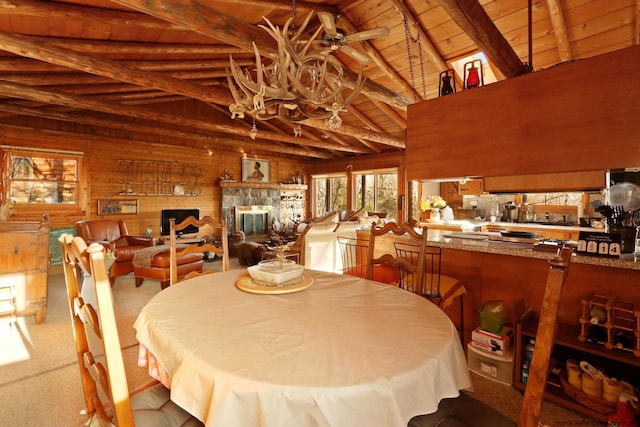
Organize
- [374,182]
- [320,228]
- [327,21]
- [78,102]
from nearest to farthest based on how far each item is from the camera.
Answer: [327,21]
[78,102]
[320,228]
[374,182]

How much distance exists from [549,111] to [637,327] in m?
1.37

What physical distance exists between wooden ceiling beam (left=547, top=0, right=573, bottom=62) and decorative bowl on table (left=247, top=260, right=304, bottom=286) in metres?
3.90

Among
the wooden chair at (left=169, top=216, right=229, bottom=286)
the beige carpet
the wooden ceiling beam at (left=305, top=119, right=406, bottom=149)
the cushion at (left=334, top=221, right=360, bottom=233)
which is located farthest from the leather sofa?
the wooden ceiling beam at (left=305, top=119, right=406, bottom=149)

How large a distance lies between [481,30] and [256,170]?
7098 millimetres

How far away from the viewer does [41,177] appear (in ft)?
19.5

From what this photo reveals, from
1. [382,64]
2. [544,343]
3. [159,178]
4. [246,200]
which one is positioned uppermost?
[382,64]

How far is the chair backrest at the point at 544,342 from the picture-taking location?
0.89 metres

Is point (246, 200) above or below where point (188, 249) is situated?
above

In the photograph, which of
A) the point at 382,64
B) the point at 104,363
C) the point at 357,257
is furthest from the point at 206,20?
the point at 382,64

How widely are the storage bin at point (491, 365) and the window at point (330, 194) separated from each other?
7.52 metres

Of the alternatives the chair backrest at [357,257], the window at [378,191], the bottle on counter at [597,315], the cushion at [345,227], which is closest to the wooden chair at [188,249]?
the chair backrest at [357,257]

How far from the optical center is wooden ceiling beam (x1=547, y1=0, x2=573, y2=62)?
335 centimetres

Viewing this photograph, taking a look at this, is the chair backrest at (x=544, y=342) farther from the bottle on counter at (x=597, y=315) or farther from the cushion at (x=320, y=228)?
the cushion at (x=320, y=228)

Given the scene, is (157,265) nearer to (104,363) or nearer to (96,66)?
(96,66)
